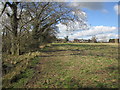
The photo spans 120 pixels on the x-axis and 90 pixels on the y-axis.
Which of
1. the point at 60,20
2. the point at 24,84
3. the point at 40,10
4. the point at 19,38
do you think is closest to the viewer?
the point at 24,84

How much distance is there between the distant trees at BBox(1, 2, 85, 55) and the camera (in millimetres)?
13172

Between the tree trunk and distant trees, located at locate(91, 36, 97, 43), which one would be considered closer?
the tree trunk

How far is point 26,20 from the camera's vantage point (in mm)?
15008

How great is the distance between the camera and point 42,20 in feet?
51.2

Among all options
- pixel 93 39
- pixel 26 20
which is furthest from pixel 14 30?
pixel 93 39

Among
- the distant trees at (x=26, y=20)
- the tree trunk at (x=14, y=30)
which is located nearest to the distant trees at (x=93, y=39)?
the distant trees at (x=26, y=20)

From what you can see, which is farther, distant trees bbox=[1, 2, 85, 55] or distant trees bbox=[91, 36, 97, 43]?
distant trees bbox=[91, 36, 97, 43]

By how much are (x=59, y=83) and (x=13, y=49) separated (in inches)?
445

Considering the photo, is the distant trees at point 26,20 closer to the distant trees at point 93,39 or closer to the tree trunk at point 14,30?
the tree trunk at point 14,30

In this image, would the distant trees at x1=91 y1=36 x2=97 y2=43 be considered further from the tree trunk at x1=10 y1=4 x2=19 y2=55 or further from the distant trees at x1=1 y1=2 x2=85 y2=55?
the tree trunk at x1=10 y1=4 x2=19 y2=55

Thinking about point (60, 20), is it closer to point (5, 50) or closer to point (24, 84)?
point (5, 50)

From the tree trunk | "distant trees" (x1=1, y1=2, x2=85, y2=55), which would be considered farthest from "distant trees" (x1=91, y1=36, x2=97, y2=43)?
the tree trunk

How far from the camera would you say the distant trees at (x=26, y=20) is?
519 inches

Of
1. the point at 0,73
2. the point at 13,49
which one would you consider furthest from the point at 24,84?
the point at 13,49
